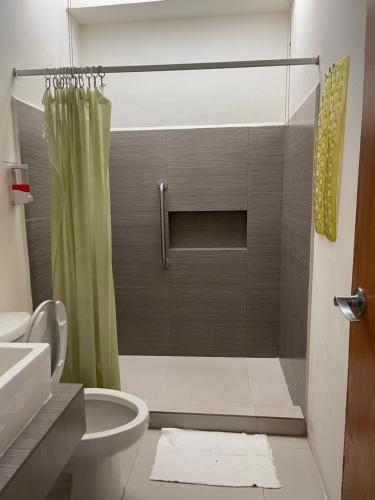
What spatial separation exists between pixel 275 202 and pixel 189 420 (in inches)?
67.1

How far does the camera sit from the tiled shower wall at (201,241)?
3.06 metres

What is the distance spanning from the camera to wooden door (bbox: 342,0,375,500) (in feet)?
3.14

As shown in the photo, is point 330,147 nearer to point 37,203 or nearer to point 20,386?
point 20,386

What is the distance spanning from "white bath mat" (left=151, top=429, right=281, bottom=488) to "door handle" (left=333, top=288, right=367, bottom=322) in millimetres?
1289

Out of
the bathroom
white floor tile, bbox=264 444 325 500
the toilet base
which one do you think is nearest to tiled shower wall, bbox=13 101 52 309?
the bathroom

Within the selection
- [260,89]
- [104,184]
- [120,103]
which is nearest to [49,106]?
[104,184]

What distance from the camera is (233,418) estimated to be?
2.30 meters

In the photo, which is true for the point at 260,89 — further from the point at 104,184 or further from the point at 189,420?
the point at 189,420

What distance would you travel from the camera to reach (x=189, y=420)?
92.0 inches

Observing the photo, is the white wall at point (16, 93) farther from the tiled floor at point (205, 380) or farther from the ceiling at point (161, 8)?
the tiled floor at point (205, 380)

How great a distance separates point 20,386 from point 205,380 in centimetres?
200

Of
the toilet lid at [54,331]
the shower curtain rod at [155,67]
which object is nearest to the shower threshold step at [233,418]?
the toilet lid at [54,331]

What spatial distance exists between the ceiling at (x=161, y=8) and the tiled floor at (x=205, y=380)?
106 inches

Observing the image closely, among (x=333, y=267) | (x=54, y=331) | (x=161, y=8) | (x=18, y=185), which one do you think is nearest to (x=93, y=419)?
(x=54, y=331)
